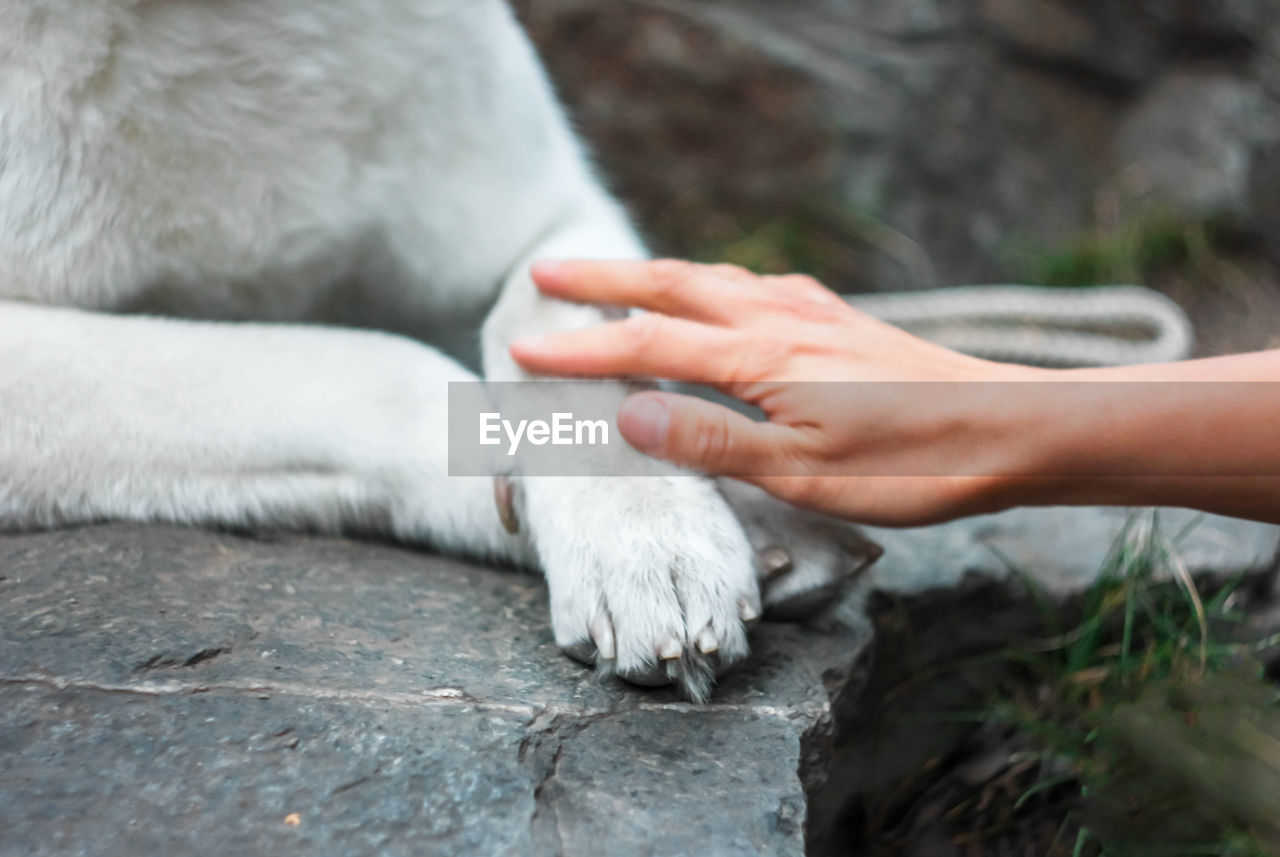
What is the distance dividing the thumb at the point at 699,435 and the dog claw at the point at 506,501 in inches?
6.8

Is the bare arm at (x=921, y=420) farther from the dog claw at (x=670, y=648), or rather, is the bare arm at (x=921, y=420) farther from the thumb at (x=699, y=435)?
the dog claw at (x=670, y=648)

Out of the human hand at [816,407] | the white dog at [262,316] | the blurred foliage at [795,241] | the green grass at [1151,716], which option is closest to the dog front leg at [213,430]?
the white dog at [262,316]

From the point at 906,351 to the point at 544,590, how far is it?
583mm

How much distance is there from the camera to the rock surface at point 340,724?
917 mm

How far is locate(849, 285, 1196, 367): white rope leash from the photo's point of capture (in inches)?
92.7

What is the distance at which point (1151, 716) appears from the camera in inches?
30.6

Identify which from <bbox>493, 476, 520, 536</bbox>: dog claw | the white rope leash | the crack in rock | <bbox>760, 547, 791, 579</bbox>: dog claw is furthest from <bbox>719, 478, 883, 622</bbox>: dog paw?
the white rope leash

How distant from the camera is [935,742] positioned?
1705mm

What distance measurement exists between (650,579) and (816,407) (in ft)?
1.05

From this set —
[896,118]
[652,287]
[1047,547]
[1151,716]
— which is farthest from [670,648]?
[896,118]

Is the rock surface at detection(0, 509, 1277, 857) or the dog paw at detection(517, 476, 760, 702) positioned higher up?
the dog paw at detection(517, 476, 760, 702)

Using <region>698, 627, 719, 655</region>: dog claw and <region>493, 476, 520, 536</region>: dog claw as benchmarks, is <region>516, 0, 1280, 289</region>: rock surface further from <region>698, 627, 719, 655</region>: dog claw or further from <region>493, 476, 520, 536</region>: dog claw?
<region>698, 627, 719, 655</region>: dog claw

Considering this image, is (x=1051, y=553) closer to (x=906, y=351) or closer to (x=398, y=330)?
(x=906, y=351)

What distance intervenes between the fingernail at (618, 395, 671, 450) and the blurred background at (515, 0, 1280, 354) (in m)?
2.48
